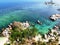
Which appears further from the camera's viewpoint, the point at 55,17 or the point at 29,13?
the point at 29,13

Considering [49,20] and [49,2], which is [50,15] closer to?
[49,20]

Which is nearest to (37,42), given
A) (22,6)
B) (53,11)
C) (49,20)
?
(49,20)

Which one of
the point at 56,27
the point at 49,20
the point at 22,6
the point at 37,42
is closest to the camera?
the point at 37,42

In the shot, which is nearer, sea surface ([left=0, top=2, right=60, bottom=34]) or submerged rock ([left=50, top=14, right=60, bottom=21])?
sea surface ([left=0, top=2, right=60, bottom=34])

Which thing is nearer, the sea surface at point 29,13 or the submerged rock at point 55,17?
the sea surface at point 29,13

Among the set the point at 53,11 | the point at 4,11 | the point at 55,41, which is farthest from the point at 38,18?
the point at 55,41

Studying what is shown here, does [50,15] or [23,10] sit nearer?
[50,15]

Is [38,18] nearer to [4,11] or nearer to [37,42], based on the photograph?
[4,11]

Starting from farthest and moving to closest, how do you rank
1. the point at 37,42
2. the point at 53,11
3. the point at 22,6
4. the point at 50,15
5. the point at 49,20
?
the point at 22,6
the point at 53,11
the point at 50,15
the point at 49,20
the point at 37,42
